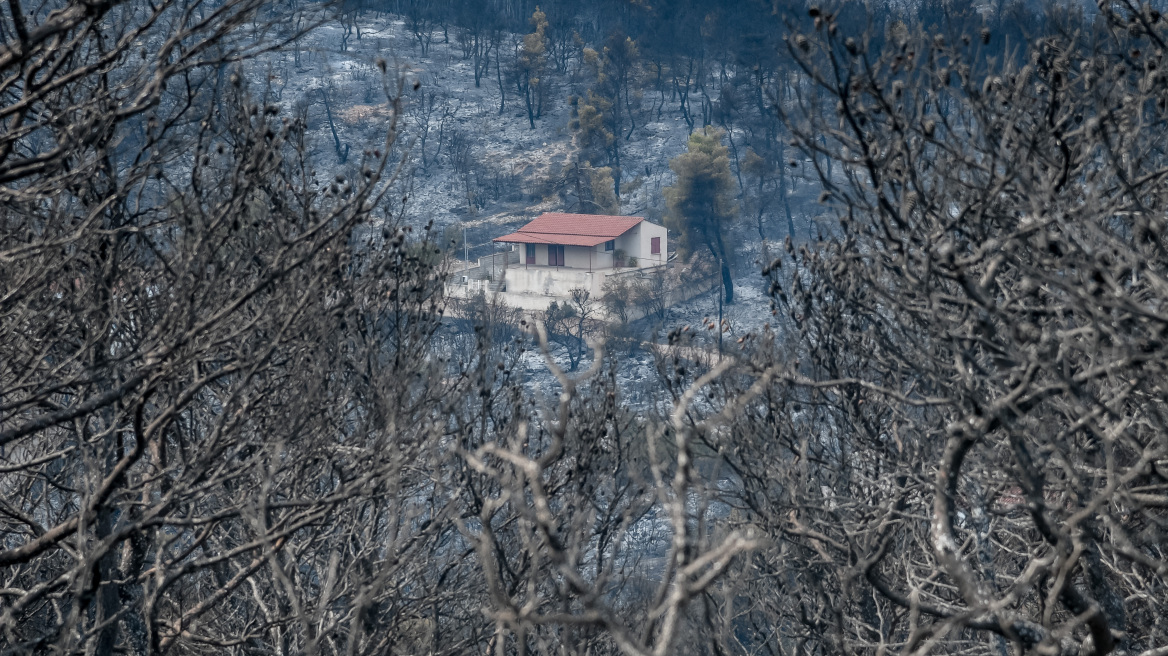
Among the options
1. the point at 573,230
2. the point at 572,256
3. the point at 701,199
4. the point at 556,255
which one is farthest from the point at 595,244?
the point at 701,199

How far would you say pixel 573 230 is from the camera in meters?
56.5

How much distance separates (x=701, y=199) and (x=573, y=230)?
7.95 meters

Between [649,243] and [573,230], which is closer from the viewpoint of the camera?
[649,243]

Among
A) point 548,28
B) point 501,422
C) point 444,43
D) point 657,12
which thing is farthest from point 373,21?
point 501,422

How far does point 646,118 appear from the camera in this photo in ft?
248

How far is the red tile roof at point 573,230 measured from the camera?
2152 inches

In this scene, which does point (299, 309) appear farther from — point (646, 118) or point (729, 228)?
point (646, 118)

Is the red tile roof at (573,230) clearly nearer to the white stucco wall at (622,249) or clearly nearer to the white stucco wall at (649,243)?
the white stucco wall at (622,249)

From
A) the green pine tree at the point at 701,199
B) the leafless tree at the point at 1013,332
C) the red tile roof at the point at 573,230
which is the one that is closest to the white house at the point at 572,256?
the red tile roof at the point at 573,230

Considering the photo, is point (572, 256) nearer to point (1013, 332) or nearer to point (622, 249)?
point (622, 249)

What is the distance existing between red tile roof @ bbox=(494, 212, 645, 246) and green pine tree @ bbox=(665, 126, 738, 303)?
105 inches

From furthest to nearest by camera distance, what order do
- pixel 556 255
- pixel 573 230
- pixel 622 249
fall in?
pixel 573 230 → pixel 622 249 → pixel 556 255

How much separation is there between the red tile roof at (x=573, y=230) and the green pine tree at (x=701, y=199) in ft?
8.78

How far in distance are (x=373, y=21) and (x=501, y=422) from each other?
269 feet
